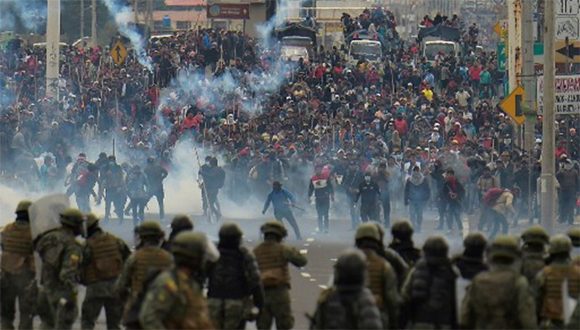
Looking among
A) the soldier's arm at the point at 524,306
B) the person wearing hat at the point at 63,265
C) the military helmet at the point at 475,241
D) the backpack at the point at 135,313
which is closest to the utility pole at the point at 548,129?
the person wearing hat at the point at 63,265

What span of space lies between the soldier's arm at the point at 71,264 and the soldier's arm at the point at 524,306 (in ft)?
17.2

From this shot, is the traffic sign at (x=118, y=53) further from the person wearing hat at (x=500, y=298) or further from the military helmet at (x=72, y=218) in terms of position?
the person wearing hat at (x=500, y=298)

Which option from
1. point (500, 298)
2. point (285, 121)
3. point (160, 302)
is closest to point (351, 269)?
point (500, 298)

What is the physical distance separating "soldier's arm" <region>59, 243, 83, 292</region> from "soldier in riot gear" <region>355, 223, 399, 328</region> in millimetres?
3094

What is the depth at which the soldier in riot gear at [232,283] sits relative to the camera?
16953 mm

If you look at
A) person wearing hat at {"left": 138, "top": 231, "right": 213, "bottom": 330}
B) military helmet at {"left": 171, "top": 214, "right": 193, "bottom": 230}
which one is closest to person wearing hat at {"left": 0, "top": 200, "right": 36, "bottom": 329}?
military helmet at {"left": 171, "top": 214, "right": 193, "bottom": 230}

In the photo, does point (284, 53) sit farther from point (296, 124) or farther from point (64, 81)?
point (296, 124)

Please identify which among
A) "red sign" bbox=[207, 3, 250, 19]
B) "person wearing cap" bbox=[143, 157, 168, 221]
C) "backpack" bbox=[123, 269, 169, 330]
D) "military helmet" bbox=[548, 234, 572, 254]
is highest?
"red sign" bbox=[207, 3, 250, 19]

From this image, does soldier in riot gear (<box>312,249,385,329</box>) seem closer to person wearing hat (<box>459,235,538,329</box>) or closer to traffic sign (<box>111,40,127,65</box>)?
person wearing hat (<box>459,235,538,329</box>)

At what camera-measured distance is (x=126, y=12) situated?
306 ft

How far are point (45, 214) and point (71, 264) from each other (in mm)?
1025

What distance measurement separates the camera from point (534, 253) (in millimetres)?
16984

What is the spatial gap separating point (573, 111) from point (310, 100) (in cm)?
1787

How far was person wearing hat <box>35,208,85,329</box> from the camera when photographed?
1798cm
